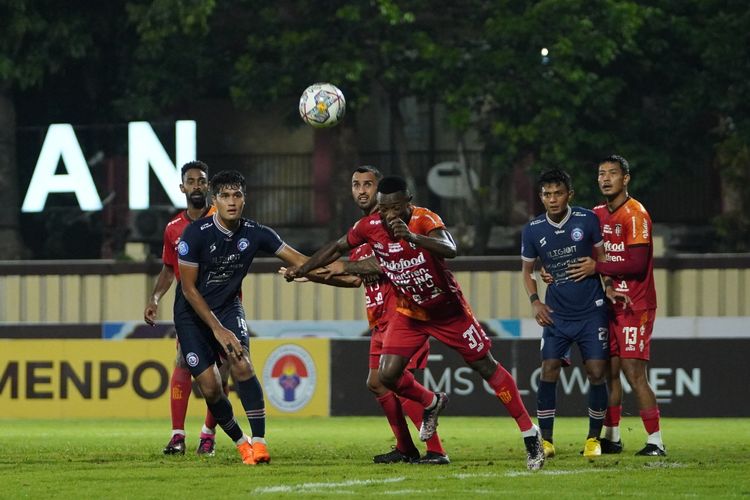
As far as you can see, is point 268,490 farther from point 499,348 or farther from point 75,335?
point 75,335

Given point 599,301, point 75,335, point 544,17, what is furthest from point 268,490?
point 544,17

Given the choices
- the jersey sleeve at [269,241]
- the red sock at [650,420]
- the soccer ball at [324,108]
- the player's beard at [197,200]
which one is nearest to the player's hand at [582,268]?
the red sock at [650,420]

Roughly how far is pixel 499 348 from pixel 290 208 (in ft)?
47.0

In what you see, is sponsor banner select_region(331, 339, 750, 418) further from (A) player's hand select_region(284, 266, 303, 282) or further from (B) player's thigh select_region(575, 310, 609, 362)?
(A) player's hand select_region(284, 266, 303, 282)

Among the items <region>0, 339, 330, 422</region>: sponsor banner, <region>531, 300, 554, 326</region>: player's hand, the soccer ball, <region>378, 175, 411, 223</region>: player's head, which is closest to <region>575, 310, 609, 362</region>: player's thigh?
<region>531, 300, 554, 326</region>: player's hand

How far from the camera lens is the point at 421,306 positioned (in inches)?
439

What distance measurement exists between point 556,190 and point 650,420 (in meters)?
1.83

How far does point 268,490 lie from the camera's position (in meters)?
9.40

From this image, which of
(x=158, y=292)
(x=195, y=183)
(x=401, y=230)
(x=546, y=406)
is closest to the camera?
(x=401, y=230)

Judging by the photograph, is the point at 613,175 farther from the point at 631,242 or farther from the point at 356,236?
the point at 356,236

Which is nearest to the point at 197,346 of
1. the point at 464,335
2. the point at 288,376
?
the point at 464,335

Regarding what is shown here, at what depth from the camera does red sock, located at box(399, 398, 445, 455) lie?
11516mm

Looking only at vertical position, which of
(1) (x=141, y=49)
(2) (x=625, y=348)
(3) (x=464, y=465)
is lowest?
(3) (x=464, y=465)

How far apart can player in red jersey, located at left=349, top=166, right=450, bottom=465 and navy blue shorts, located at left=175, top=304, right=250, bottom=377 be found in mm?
967
